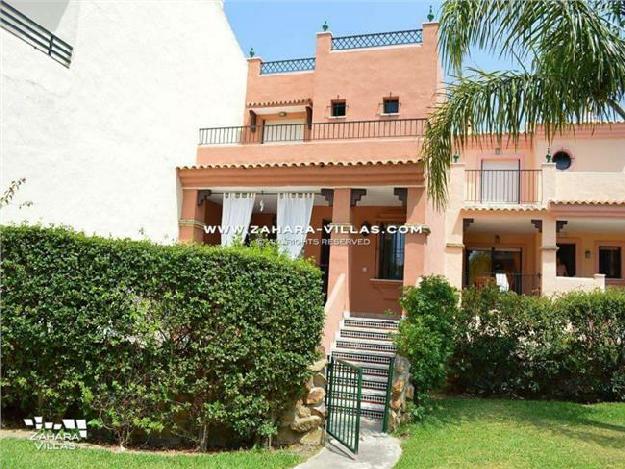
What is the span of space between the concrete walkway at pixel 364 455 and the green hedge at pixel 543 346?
374cm

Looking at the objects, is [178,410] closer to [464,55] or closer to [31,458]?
[31,458]

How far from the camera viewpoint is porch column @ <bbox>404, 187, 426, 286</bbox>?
10.8 meters

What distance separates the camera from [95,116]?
397 inches

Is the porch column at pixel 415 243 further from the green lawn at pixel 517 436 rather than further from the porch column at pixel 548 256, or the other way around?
the porch column at pixel 548 256

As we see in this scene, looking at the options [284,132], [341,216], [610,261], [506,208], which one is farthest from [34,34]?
[610,261]

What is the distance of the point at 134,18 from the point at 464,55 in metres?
8.08

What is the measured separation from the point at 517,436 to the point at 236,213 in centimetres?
826

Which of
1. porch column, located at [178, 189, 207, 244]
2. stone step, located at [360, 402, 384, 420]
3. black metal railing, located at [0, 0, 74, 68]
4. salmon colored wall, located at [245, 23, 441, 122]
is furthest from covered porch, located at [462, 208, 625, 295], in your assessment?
black metal railing, located at [0, 0, 74, 68]

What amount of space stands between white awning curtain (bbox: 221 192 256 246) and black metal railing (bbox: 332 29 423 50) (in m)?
7.89

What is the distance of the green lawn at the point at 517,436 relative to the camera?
6262mm

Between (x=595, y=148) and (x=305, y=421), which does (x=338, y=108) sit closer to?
(x=595, y=148)

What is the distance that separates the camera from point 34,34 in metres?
8.58

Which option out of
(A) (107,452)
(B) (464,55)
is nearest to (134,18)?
(B) (464,55)

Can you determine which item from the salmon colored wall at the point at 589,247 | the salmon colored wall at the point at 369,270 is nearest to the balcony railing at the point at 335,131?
the salmon colored wall at the point at 369,270
